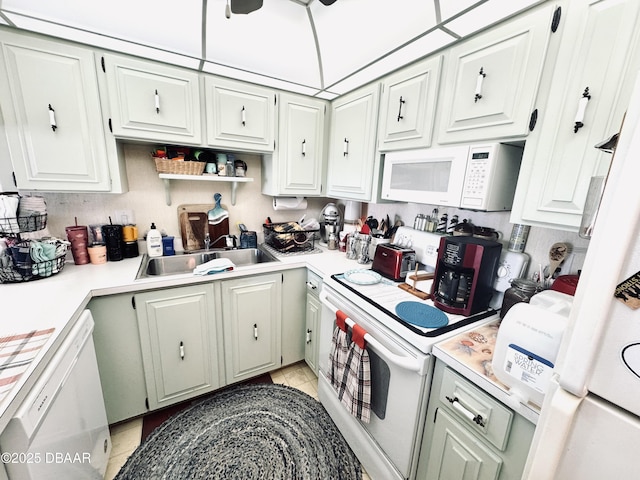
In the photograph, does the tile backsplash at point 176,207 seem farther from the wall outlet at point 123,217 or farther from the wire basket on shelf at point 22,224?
the wire basket on shelf at point 22,224

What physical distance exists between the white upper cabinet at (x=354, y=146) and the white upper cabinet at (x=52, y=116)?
1401 mm

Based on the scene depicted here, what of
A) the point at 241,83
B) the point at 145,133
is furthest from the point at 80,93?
the point at 241,83

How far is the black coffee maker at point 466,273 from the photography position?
1.09 metres

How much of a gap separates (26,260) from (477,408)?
2.07 metres

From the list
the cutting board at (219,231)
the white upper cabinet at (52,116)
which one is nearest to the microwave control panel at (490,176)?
the cutting board at (219,231)

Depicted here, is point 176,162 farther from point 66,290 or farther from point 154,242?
point 66,290

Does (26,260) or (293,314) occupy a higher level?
(26,260)

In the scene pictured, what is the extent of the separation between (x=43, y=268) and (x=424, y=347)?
6.13 ft

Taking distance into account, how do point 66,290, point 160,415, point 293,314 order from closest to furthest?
point 66,290 → point 160,415 → point 293,314

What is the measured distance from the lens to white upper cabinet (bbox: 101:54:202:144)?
1.37m

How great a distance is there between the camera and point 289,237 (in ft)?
6.58

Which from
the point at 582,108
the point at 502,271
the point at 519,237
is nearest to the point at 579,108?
the point at 582,108

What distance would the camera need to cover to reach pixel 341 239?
2.12 metres

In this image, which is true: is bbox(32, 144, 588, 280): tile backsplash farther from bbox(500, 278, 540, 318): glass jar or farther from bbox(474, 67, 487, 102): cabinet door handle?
bbox(474, 67, 487, 102): cabinet door handle
